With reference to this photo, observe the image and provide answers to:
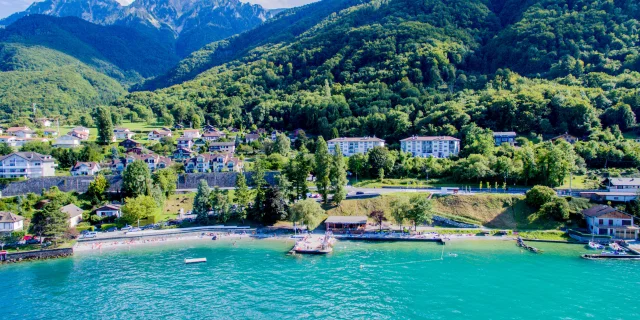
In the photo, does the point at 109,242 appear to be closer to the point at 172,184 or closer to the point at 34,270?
the point at 34,270

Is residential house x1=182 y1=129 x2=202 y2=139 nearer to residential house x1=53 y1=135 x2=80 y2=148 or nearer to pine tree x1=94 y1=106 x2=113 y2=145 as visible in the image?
pine tree x1=94 y1=106 x2=113 y2=145

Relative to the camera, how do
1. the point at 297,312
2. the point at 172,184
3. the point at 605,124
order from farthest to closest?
1. the point at 605,124
2. the point at 172,184
3. the point at 297,312

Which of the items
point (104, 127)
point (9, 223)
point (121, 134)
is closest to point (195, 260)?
point (9, 223)

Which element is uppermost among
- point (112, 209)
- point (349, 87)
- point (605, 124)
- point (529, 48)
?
point (529, 48)

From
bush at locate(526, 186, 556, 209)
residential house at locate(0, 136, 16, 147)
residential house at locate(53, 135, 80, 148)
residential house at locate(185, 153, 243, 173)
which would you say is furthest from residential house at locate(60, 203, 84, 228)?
bush at locate(526, 186, 556, 209)

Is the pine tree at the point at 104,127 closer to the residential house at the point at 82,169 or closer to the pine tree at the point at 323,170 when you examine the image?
the residential house at the point at 82,169

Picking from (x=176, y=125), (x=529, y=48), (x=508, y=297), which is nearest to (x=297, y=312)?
(x=508, y=297)

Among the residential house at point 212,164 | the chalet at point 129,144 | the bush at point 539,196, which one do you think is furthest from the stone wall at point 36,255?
the bush at point 539,196

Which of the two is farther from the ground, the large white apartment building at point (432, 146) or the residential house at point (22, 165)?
the large white apartment building at point (432, 146)
